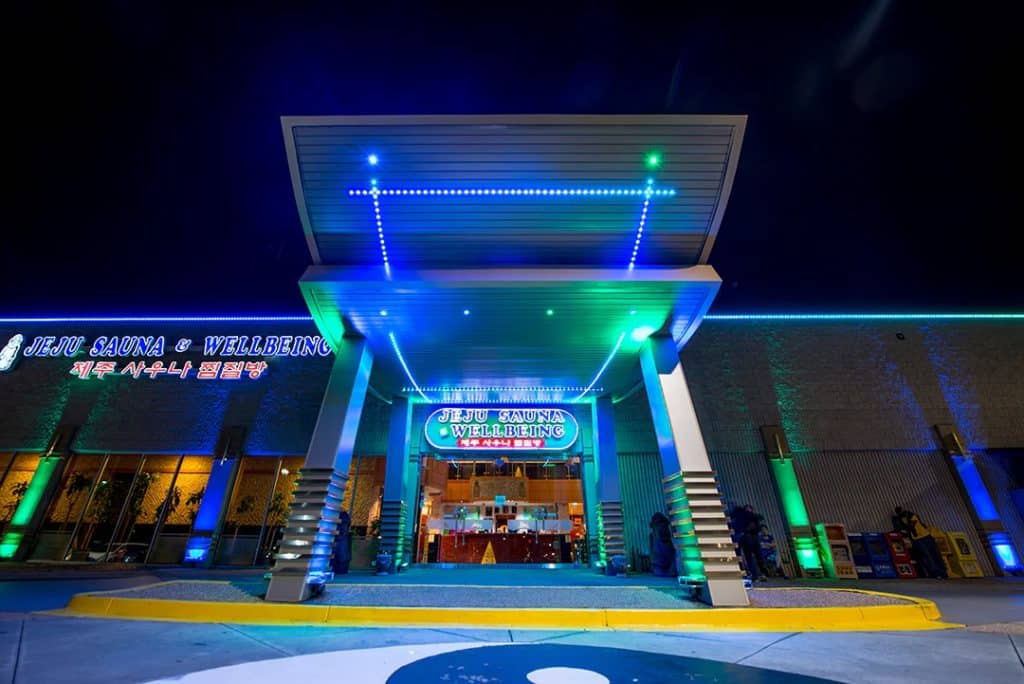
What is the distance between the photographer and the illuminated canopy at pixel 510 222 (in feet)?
19.0

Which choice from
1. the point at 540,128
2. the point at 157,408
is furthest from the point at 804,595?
the point at 157,408

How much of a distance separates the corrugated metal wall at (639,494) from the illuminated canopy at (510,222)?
6.63 meters

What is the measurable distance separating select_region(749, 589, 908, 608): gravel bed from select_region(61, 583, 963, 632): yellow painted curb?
32 cm

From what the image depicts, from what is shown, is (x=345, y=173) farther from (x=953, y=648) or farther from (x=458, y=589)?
(x=953, y=648)

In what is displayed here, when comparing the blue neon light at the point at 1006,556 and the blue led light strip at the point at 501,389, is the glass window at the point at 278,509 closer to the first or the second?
the blue led light strip at the point at 501,389

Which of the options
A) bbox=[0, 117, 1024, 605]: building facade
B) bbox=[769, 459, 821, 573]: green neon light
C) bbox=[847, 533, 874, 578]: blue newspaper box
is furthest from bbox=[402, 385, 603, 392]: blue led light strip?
bbox=[847, 533, 874, 578]: blue newspaper box

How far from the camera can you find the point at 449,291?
6.95m

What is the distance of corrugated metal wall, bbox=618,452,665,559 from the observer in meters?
12.4

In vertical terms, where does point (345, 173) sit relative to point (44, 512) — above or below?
above

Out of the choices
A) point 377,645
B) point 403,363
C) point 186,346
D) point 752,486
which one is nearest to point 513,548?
point 403,363

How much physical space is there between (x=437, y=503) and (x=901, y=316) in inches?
692

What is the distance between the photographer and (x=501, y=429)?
39.5 ft

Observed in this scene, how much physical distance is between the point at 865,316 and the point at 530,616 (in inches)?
635

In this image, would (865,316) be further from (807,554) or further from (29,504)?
(29,504)
